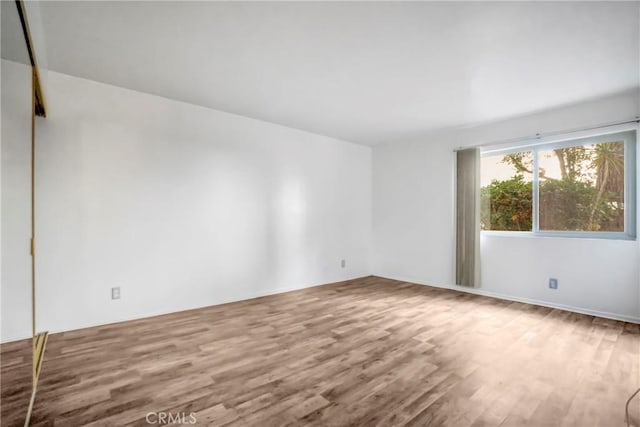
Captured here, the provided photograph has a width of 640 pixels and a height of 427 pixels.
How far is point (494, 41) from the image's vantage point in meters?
2.24

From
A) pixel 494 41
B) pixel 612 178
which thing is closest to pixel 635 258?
pixel 612 178

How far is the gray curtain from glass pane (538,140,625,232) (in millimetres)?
749

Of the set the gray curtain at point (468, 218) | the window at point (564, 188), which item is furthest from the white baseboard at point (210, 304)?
the window at point (564, 188)

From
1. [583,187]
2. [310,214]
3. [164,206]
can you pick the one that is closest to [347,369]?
Answer: [164,206]

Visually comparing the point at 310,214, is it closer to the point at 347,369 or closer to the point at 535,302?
the point at 347,369

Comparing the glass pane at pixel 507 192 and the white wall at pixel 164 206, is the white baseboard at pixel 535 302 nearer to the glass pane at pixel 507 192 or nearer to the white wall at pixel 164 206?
the glass pane at pixel 507 192

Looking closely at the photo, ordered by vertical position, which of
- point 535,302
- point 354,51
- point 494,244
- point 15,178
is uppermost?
point 354,51

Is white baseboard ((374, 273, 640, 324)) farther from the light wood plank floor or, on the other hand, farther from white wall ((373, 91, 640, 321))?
the light wood plank floor

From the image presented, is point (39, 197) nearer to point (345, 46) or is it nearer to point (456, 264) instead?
point (345, 46)

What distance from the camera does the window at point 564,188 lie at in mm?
3320

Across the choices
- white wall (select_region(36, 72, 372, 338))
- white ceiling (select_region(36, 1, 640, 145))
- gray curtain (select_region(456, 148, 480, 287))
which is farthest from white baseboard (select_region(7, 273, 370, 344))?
white ceiling (select_region(36, 1, 640, 145))

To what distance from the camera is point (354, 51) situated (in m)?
2.39

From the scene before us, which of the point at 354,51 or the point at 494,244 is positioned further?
the point at 494,244

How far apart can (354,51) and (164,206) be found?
8.36 feet
